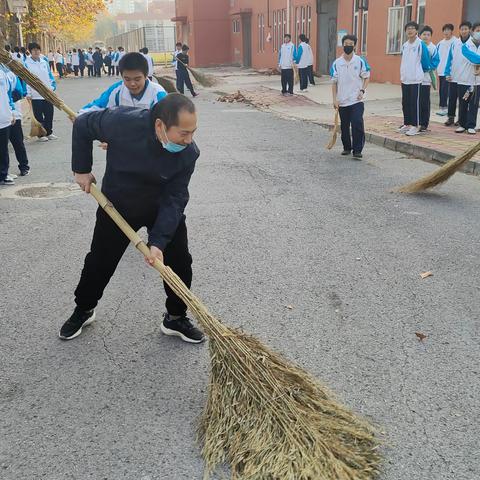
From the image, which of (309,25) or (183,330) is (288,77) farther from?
(183,330)

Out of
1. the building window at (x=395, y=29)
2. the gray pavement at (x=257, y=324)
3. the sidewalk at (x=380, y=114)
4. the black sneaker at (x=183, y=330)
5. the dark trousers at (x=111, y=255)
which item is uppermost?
the building window at (x=395, y=29)

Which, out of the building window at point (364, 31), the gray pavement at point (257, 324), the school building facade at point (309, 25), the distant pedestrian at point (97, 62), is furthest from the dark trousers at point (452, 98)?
the distant pedestrian at point (97, 62)

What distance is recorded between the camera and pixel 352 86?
A: 838 cm

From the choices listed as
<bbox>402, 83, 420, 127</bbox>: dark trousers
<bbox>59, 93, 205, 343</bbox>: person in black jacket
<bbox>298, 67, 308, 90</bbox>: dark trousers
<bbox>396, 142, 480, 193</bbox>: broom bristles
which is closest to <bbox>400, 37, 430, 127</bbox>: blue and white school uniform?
Answer: <bbox>402, 83, 420, 127</bbox>: dark trousers

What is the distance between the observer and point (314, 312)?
380cm

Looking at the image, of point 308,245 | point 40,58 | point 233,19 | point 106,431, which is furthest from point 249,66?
point 106,431

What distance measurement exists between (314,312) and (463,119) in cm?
750

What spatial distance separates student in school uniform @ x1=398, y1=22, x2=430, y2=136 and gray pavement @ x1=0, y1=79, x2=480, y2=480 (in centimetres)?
339

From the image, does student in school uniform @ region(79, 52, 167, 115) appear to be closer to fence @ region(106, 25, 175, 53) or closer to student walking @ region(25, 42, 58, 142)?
student walking @ region(25, 42, 58, 142)

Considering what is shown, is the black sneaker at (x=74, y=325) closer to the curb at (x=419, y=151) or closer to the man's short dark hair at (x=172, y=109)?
the man's short dark hair at (x=172, y=109)

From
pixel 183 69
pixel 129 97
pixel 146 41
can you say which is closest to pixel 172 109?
pixel 129 97

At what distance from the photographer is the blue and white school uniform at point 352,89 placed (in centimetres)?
837

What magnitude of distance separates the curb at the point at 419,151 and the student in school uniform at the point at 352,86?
3.12 feet

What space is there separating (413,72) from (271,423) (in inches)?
343
